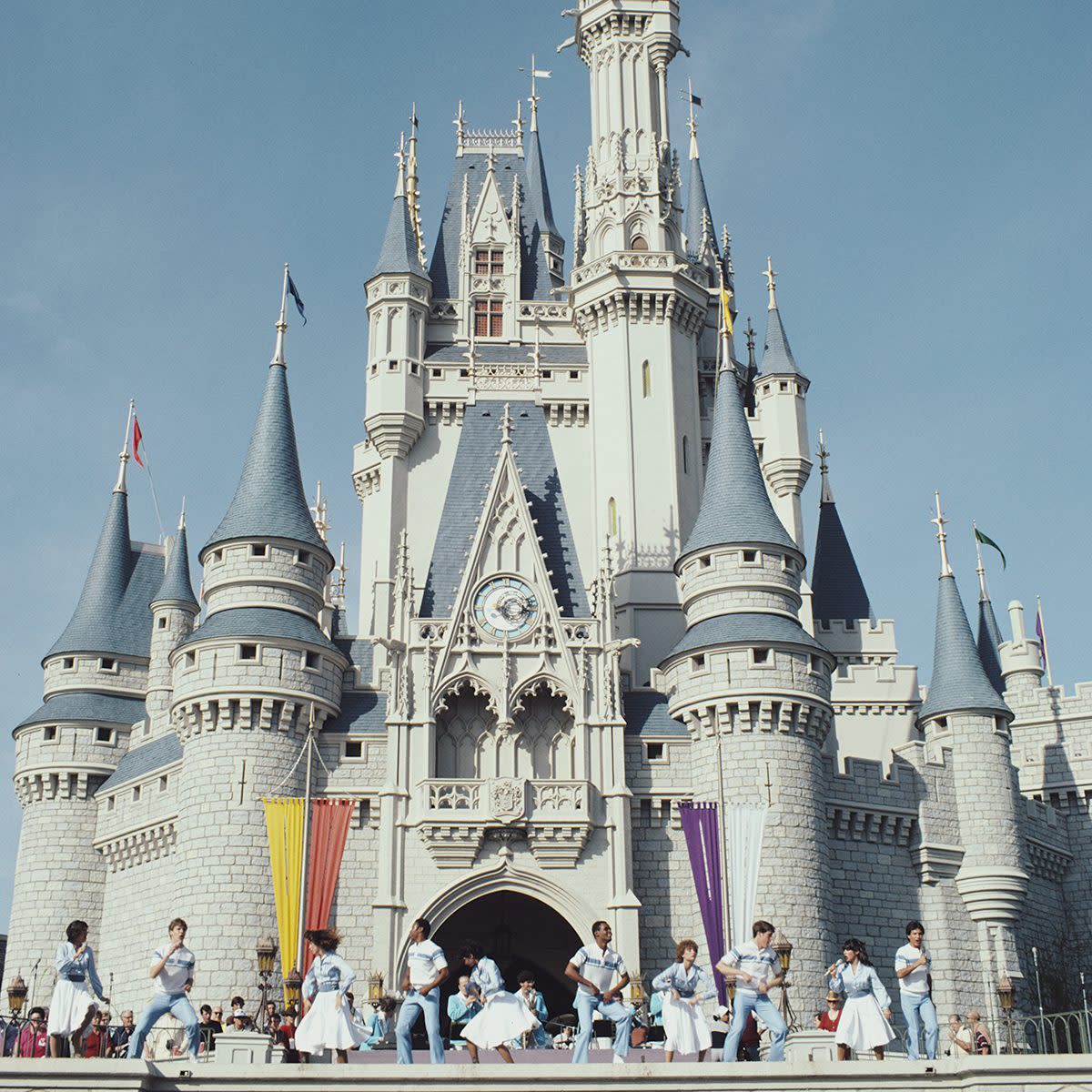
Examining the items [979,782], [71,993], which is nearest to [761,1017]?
[71,993]

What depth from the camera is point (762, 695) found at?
1346 inches

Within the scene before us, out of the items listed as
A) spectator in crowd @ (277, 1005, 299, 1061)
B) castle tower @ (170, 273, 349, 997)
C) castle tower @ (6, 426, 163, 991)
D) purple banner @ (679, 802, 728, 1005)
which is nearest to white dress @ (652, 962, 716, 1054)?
spectator in crowd @ (277, 1005, 299, 1061)

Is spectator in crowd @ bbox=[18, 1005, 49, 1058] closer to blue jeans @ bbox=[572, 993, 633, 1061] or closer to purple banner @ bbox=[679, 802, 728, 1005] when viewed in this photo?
blue jeans @ bbox=[572, 993, 633, 1061]

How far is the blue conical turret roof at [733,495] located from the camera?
120 feet

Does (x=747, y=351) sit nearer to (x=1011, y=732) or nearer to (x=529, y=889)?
(x=1011, y=732)

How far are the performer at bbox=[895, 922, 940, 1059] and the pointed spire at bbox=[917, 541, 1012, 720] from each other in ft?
64.9

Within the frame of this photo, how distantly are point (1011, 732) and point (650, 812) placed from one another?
14.2 meters

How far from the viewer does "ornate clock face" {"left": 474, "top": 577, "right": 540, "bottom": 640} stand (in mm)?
35281

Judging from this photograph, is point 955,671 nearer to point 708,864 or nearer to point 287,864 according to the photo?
point 708,864

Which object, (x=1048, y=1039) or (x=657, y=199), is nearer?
(x=1048, y=1039)

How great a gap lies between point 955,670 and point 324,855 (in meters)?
16.0

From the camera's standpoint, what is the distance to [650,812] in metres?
34.6

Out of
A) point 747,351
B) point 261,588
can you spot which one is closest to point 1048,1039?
point 261,588

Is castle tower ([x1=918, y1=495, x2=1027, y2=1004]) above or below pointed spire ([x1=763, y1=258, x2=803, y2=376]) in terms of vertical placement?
below
